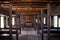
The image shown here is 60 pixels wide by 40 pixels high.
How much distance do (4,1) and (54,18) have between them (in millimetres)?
11635

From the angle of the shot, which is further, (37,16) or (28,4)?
(37,16)

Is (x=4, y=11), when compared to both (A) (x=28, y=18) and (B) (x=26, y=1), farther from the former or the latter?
(A) (x=28, y=18)

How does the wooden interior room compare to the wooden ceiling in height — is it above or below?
below

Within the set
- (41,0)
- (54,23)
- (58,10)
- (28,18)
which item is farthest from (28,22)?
(58,10)

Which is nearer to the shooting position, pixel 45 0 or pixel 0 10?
pixel 0 10

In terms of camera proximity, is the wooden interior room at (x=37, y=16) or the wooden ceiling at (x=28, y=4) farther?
the wooden ceiling at (x=28, y=4)

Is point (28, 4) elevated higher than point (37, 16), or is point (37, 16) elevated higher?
point (28, 4)

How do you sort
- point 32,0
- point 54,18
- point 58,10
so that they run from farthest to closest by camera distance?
point 54,18
point 32,0
point 58,10

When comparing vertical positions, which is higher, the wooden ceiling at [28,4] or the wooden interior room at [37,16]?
the wooden ceiling at [28,4]

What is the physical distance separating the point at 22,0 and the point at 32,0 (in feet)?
2.29

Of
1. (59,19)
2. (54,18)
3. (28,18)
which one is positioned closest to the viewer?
(59,19)

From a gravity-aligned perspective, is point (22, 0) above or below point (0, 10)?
above

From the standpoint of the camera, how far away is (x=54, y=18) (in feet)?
67.4

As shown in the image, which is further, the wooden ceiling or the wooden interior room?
the wooden ceiling
